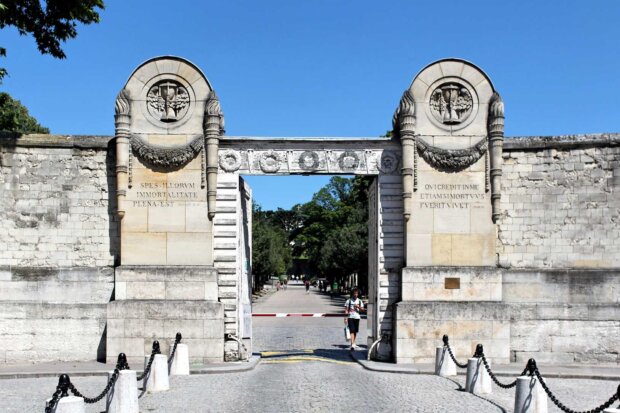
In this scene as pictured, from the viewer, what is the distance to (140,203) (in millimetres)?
16359

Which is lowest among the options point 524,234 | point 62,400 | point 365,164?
point 62,400

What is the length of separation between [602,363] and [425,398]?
6.74 metres

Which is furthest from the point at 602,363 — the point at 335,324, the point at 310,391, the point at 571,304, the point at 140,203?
the point at 335,324

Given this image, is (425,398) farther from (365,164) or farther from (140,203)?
(140,203)

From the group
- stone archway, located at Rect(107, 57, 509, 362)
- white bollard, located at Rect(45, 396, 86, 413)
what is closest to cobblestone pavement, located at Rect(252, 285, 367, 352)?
stone archway, located at Rect(107, 57, 509, 362)

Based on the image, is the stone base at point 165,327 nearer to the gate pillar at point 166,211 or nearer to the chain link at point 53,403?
the gate pillar at point 166,211

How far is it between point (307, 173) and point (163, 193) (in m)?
3.44

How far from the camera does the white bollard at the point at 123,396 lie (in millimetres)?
9914

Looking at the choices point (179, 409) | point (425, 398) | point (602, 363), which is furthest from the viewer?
point (602, 363)

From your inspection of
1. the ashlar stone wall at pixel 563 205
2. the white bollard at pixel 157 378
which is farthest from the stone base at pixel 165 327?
the ashlar stone wall at pixel 563 205

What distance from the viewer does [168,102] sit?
16.5m

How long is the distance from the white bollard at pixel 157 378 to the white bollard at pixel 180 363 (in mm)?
1824

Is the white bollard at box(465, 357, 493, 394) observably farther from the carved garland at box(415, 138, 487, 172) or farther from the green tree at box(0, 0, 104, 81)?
the green tree at box(0, 0, 104, 81)

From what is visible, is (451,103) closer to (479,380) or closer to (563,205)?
(563,205)
